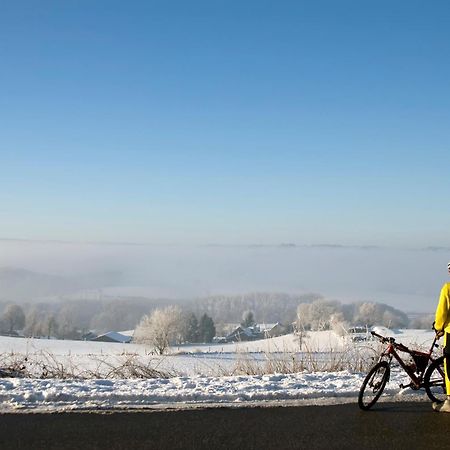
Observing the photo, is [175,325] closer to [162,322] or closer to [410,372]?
[162,322]

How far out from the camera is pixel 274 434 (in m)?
6.27

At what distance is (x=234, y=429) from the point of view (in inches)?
253

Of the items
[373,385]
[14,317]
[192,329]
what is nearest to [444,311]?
[373,385]

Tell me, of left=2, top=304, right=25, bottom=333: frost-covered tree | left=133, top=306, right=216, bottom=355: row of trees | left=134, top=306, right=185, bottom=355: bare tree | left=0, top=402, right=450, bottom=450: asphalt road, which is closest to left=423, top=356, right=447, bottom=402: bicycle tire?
left=0, top=402, right=450, bottom=450: asphalt road

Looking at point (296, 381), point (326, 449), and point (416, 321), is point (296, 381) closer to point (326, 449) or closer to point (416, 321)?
point (326, 449)

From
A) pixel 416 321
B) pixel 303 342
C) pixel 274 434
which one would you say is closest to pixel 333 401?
pixel 274 434

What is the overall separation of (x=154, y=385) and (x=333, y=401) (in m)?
2.53

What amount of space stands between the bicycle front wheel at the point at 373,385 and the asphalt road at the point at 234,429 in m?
0.12

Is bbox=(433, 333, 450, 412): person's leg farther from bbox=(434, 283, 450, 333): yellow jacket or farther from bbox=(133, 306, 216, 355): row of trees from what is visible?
bbox=(133, 306, 216, 355): row of trees

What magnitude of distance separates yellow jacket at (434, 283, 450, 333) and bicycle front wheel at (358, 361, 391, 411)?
91 cm

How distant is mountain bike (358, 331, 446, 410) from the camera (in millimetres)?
7629

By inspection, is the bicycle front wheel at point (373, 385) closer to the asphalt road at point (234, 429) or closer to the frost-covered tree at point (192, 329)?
the asphalt road at point (234, 429)

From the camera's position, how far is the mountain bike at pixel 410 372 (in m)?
7.63

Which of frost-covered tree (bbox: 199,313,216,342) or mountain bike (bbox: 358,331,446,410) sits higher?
mountain bike (bbox: 358,331,446,410)
